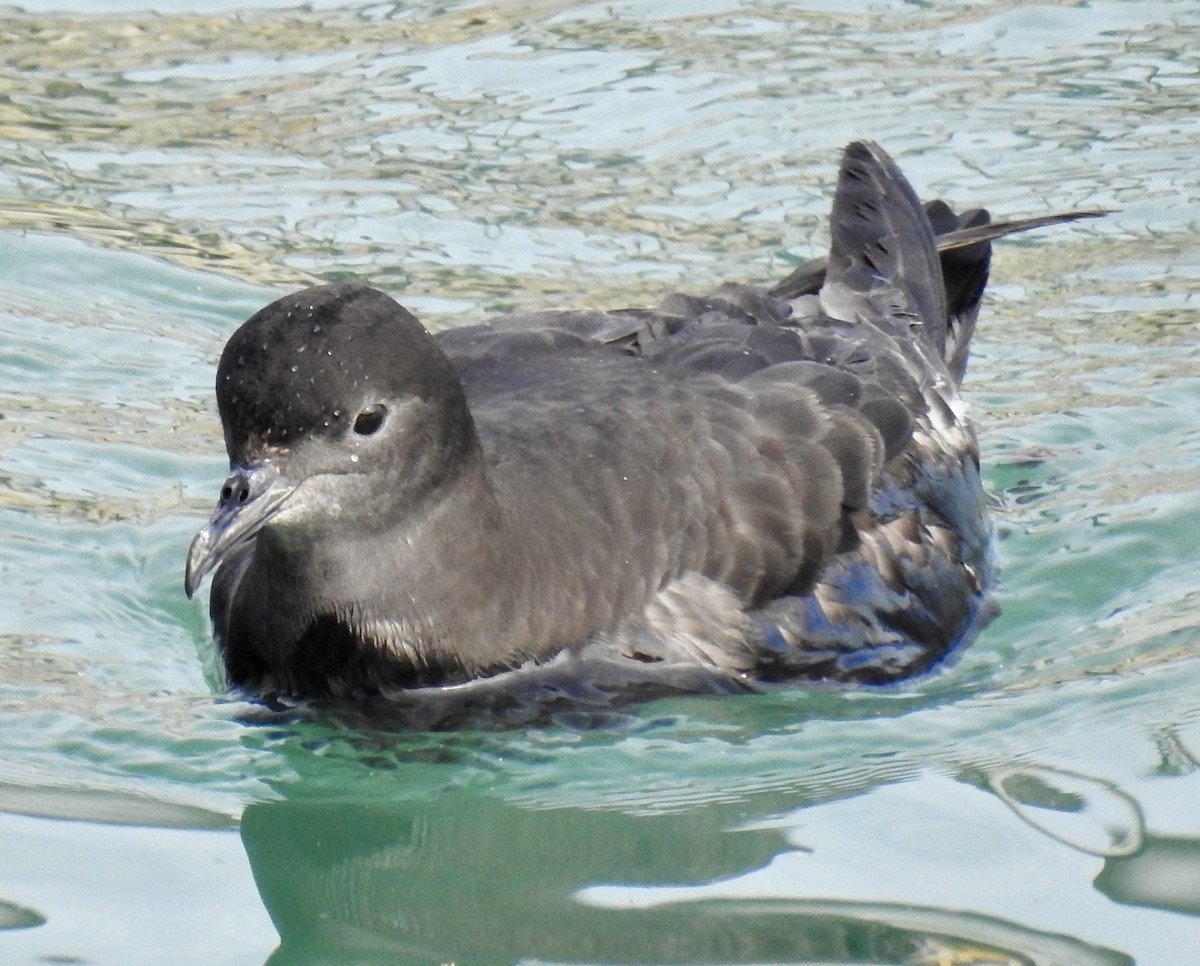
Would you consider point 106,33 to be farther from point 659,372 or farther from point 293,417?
point 293,417

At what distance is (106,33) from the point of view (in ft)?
36.0

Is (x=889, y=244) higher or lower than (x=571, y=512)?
higher

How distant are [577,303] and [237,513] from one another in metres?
3.64

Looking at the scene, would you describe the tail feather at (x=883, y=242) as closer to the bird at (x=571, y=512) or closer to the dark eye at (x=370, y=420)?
the bird at (x=571, y=512)

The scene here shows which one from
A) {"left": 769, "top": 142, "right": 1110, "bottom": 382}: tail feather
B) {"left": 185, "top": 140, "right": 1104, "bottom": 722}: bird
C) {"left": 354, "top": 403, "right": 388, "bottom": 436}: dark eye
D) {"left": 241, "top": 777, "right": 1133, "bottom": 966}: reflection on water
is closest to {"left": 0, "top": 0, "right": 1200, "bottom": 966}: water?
{"left": 241, "top": 777, "right": 1133, "bottom": 966}: reflection on water

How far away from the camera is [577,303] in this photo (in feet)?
29.9

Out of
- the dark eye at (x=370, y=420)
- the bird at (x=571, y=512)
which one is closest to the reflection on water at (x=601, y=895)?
the bird at (x=571, y=512)

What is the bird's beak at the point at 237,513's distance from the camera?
5523mm

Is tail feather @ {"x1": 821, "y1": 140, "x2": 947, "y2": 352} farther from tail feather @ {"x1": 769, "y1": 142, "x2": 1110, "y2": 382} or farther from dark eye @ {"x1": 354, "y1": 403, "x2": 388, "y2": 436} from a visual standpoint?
dark eye @ {"x1": 354, "y1": 403, "x2": 388, "y2": 436}

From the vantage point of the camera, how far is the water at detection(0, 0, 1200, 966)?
539 cm

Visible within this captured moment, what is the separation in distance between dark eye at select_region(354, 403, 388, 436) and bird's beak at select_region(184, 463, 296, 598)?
237 millimetres

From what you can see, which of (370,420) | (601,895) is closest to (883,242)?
(370,420)

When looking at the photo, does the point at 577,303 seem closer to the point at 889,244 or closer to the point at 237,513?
the point at 889,244

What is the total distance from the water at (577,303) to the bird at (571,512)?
18cm
